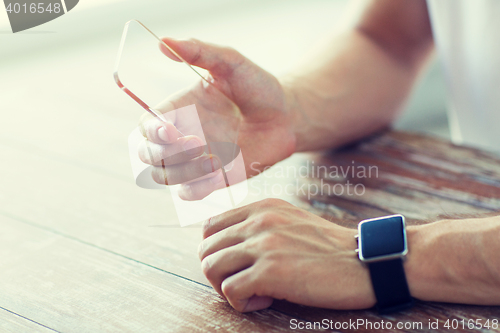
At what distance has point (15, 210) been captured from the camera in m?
0.78

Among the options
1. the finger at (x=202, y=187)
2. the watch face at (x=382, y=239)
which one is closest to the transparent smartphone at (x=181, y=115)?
the finger at (x=202, y=187)

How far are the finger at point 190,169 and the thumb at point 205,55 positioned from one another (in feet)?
0.51

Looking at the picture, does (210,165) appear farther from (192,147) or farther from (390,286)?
(390,286)

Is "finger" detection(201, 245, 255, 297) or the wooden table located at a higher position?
"finger" detection(201, 245, 255, 297)

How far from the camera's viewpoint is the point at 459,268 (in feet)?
1.71

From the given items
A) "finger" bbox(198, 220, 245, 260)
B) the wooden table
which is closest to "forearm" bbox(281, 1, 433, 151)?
the wooden table

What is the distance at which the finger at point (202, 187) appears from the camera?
673 mm

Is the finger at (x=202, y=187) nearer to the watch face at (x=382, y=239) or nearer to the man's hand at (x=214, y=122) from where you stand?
the man's hand at (x=214, y=122)

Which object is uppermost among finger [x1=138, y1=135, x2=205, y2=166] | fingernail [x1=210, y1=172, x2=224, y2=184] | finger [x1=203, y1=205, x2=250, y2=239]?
finger [x1=138, y1=135, x2=205, y2=166]

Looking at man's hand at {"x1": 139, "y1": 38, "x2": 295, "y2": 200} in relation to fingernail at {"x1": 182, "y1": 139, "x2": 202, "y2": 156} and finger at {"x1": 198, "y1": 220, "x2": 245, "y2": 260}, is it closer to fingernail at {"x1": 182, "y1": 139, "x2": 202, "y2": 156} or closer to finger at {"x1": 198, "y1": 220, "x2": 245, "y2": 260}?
fingernail at {"x1": 182, "y1": 139, "x2": 202, "y2": 156}

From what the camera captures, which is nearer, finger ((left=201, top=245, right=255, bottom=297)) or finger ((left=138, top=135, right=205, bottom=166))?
finger ((left=201, top=245, right=255, bottom=297))

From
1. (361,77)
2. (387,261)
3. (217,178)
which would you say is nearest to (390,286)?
(387,261)

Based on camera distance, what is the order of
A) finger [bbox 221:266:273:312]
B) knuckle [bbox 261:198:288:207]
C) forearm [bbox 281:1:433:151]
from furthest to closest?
forearm [bbox 281:1:433:151] < knuckle [bbox 261:198:288:207] < finger [bbox 221:266:273:312]

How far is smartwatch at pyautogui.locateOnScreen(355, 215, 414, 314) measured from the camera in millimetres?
515
